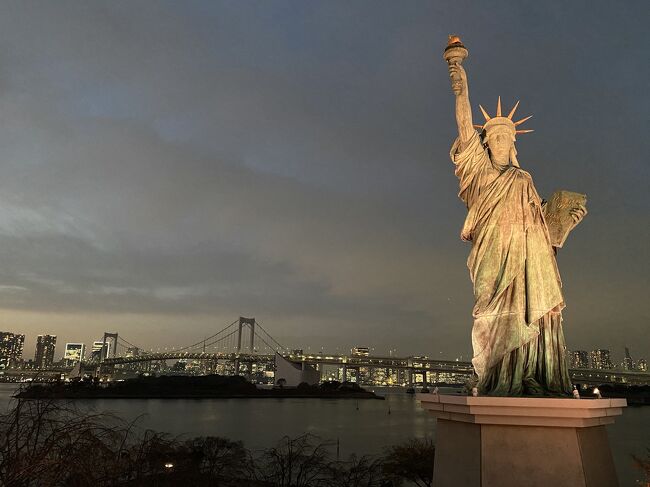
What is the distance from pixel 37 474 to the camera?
2955 millimetres

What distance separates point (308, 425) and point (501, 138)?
102 feet

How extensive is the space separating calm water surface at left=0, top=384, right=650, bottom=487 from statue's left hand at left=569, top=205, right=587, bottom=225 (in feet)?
53.0

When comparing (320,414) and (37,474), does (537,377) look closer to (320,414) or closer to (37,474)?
(37,474)

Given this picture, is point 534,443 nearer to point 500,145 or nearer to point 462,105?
point 500,145

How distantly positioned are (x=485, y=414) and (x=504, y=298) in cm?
133

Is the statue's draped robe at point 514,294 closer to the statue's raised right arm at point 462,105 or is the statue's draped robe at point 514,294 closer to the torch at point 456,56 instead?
the statue's raised right arm at point 462,105

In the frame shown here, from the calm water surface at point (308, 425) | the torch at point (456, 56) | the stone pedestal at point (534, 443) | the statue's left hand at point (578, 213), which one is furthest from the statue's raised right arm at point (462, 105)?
the calm water surface at point (308, 425)

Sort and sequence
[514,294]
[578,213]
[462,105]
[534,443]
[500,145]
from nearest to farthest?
[534,443], [514,294], [578,213], [462,105], [500,145]

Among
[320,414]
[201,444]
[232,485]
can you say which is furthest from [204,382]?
[232,485]

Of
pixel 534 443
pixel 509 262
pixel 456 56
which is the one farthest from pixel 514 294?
pixel 456 56

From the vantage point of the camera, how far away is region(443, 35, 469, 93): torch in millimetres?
5297

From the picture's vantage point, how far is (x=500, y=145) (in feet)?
17.9

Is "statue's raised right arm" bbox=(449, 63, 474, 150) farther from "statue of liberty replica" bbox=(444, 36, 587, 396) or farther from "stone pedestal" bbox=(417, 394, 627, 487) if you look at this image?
"stone pedestal" bbox=(417, 394, 627, 487)

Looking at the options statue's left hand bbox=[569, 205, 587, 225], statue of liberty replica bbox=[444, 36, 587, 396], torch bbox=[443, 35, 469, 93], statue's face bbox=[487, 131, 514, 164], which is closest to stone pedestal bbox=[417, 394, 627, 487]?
statue of liberty replica bbox=[444, 36, 587, 396]
